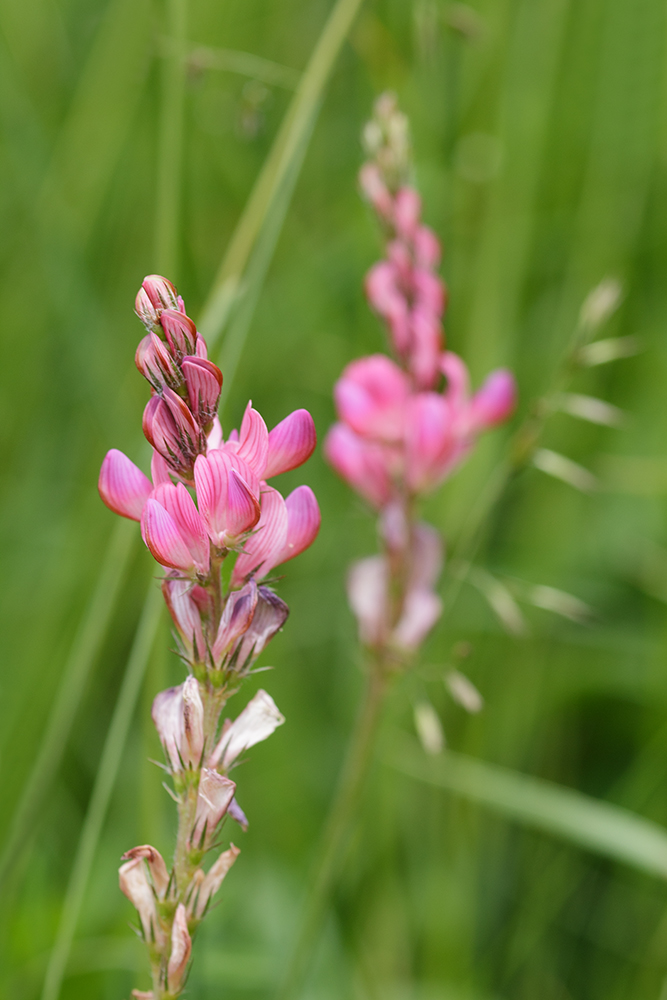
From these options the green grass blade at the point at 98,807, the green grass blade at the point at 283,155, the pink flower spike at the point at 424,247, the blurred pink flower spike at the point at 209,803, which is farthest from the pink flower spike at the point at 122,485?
the pink flower spike at the point at 424,247

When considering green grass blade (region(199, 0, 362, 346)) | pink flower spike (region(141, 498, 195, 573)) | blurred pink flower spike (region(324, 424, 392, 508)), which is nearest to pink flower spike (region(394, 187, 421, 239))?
green grass blade (region(199, 0, 362, 346))

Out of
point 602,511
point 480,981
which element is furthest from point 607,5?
point 480,981

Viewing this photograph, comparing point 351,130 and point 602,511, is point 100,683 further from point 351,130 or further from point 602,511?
point 351,130

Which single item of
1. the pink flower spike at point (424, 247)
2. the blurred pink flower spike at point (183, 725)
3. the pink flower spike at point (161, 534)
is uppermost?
the pink flower spike at point (424, 247)

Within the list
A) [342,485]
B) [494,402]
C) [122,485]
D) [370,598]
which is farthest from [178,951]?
[342,485]

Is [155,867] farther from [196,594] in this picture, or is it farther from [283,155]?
[283,155]

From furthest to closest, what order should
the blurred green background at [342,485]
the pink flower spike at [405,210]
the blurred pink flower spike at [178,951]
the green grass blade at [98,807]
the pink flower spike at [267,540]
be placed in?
the blurred green background at [342,485] → the pink flower spike at [405,210] → the green grass blade at [98,807] → the pink flower spike at [267,540] → the blurred pink flower spike at [178,951]

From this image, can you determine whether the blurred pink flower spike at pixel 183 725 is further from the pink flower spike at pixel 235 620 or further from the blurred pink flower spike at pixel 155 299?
the blurred pink flower spike at pixel 155 299
